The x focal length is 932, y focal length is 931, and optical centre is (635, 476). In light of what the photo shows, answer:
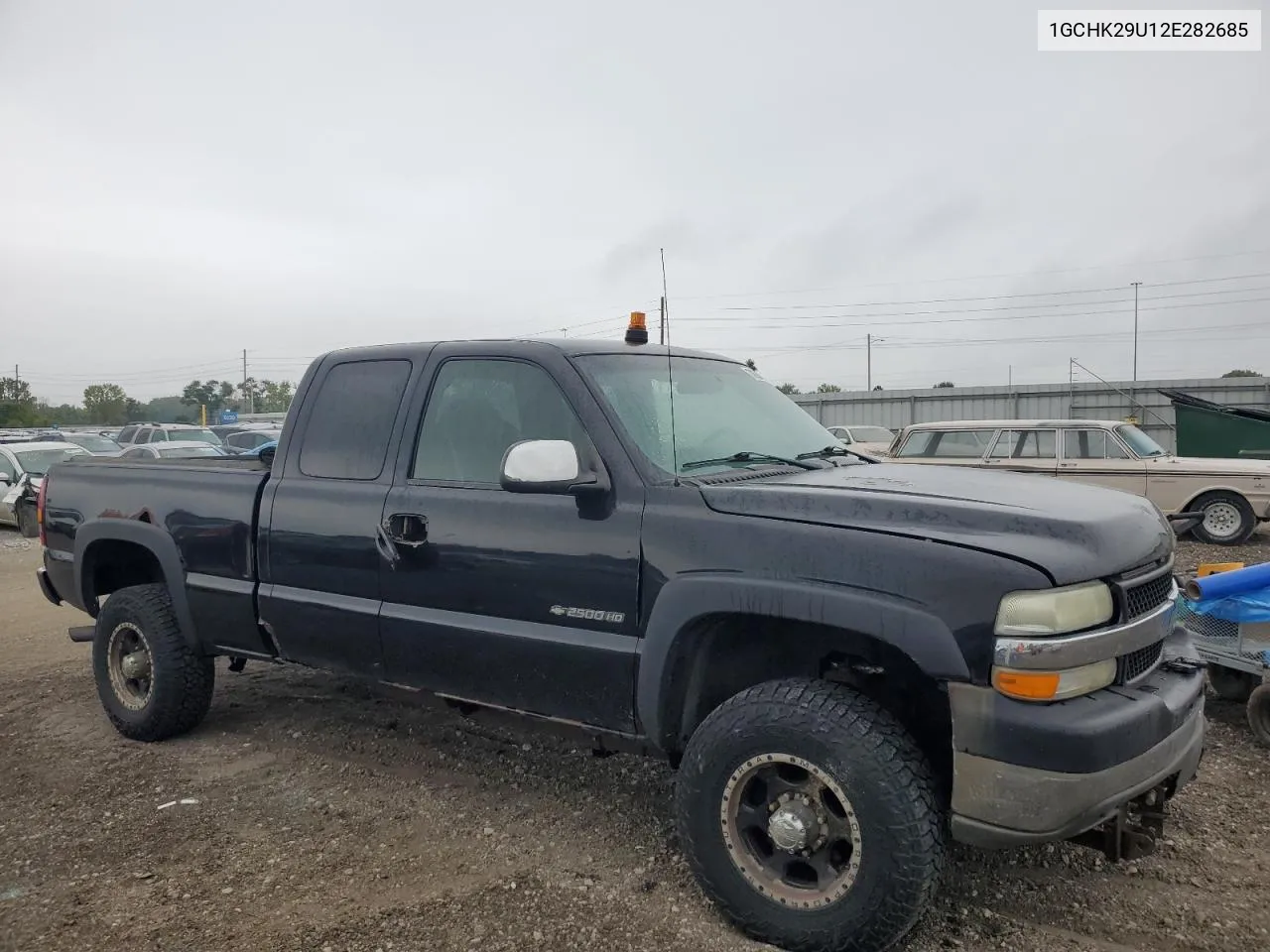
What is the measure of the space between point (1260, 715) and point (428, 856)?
3.88 metres

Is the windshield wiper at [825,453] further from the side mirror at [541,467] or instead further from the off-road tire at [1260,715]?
the off-road tire at [1260,715]

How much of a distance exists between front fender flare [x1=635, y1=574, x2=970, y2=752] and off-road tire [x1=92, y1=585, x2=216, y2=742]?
265cm

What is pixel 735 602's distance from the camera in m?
2.88

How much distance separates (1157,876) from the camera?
10.7 feet

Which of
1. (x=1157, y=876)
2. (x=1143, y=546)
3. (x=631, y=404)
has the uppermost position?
(x=631, y=404)

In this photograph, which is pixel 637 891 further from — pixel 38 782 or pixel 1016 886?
pixel 38 782

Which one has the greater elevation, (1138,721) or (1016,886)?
(1138,721)

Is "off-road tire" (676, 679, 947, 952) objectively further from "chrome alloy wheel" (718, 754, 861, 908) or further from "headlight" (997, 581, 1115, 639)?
"headlight" (997, 581, 1115, 639)

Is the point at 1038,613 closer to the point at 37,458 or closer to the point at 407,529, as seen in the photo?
the point at 407,529

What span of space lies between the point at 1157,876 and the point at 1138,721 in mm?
1066

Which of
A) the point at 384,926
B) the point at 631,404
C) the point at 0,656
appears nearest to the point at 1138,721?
the point at 631,404

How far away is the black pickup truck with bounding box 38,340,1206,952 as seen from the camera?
2.55 meters

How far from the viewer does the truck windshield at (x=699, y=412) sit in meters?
3.40

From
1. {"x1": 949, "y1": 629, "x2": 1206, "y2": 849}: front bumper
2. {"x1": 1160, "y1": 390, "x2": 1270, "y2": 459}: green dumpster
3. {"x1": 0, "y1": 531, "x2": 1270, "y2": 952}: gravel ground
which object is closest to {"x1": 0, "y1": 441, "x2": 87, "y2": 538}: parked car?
{"x1": 0, "y1": 531, "x2": 1270, "y2": 952}: gravel ground
